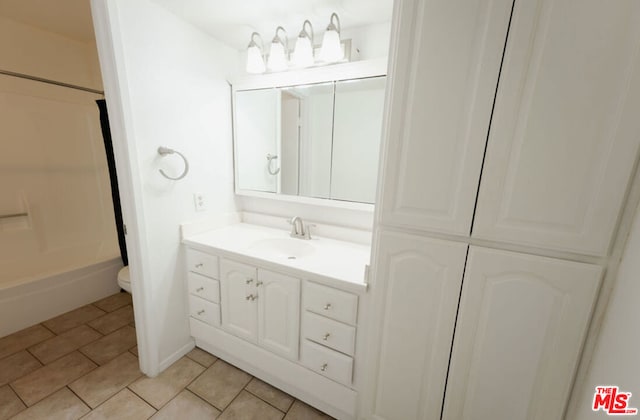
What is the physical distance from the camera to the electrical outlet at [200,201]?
166 centimetres

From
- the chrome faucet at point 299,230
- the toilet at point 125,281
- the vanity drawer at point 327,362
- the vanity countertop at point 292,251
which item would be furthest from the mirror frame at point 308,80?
the toilet at point 125,281

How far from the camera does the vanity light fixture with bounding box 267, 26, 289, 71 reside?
59.3 inches

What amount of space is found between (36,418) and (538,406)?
2.28 metres

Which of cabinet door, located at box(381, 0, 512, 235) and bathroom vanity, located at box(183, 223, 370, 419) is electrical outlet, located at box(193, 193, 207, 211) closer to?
bathroom vanity, located at box(183, 223, 370, 419)

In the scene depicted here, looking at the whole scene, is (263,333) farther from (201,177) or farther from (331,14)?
(331,14)

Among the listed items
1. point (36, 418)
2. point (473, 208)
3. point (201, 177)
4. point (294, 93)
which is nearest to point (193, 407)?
point (36, 418)

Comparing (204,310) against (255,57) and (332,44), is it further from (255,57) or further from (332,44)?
(332,44)

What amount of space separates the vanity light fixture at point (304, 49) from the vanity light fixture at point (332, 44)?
0.09 m

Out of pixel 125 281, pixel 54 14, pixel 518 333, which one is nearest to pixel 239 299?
pixel 125 281

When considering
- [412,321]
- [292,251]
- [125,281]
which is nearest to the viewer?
[412,321]

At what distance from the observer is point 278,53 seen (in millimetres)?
1534

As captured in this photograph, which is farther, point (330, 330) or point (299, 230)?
point (299, 230)

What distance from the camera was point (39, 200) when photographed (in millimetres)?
2289

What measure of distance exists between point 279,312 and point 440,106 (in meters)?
1.21
